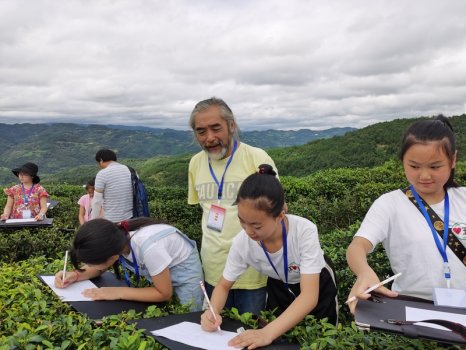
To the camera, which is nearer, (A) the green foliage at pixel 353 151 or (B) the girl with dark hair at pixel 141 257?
(B) the girl with dark hair at pixel 141 257

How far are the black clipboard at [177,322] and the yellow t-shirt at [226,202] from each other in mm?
589

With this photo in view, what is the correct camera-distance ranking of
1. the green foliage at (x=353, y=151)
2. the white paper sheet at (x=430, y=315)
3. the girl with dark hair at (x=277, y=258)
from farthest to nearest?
the green foliage at (x=353, y=151)
the girl with dark hair at (x=277, y=258)
the white paper sheet at (x=430, y=315)

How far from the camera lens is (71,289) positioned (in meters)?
2.35

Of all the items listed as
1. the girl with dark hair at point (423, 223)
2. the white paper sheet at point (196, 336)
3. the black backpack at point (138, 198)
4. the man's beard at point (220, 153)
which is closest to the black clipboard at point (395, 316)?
the girl with dark hair at point (423, 223)

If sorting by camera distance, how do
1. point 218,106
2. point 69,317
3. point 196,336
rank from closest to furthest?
1. point 196,336
2. point 69,317
3. point 218,106

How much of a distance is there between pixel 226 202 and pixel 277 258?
0.59m

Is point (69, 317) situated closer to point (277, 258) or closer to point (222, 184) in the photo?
point (277, 258)

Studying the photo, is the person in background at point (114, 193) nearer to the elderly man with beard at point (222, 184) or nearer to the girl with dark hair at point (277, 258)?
the elderly man with beard at point (222, 184)

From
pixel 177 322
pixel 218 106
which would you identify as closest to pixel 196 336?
pixel 177 322

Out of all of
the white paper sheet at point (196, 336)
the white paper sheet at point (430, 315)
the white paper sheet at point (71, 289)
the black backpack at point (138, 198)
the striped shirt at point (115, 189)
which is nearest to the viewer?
the white paper sheet at point (430, 315)

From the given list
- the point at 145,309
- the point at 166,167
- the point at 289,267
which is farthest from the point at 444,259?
the point at 166,167

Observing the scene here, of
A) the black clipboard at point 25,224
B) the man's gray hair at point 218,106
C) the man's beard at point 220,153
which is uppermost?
the man's gray hair at point 218,106

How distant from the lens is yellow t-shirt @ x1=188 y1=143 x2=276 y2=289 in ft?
8.13

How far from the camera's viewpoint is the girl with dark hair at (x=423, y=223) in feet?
5.55
